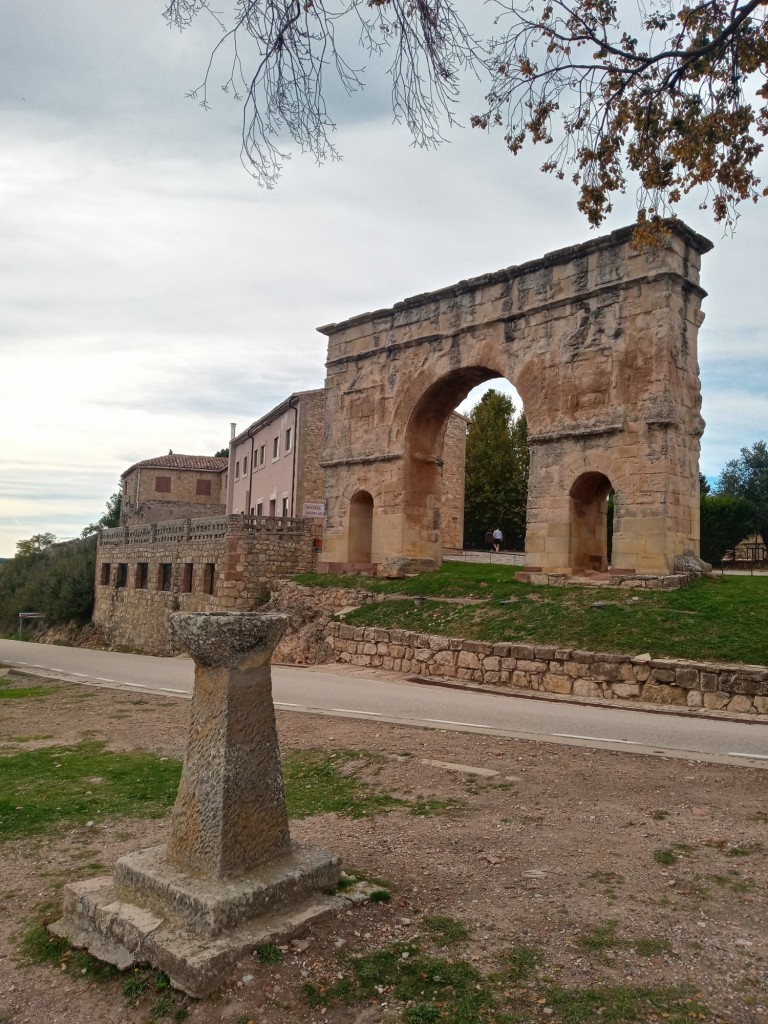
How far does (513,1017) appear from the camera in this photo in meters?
2.96

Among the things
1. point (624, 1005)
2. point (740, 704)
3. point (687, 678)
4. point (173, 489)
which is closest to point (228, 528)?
point (687, 678)

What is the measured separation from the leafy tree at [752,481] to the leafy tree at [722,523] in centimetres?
558

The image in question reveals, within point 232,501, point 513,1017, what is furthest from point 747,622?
point 232,501

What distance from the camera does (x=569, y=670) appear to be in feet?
38.1

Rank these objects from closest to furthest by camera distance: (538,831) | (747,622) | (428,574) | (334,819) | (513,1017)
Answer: (513,1017) < (538,831) < (334,819) < (747,622) < (428,574)

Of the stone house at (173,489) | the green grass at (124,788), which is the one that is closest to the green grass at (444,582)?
the green grass at (124,788)

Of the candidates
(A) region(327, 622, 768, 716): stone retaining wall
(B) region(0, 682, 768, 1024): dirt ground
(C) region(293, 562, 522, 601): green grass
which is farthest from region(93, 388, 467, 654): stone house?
(B) region(0, 682, 768, 1024): dirt ground

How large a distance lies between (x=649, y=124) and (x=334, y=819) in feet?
21.5

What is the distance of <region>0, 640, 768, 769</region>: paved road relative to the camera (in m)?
7.63

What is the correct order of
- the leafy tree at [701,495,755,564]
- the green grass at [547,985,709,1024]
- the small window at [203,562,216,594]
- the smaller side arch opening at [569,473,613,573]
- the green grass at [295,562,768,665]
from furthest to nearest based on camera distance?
the leafy tree at [701,495,755,564], the small window at [203,562,216,594], the smaller side arch opening at [569,473,613,573], the green grass at [295,562,768,665], the green grass at [547,985,709,1024]

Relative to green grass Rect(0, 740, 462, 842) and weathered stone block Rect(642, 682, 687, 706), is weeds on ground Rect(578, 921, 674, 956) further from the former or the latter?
weathered stone block Rect(642, 682, 687, 706)

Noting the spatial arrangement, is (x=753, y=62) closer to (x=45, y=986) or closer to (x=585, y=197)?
(x=585, y=197)

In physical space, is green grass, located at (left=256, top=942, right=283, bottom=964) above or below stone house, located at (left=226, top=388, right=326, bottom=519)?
below

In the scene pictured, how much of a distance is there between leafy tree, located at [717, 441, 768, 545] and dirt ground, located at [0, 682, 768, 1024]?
30.3m
